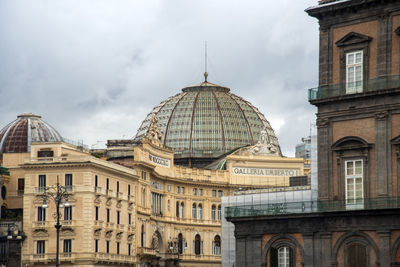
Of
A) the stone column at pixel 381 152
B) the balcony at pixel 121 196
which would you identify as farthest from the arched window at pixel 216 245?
the stone column at pixel 381 152

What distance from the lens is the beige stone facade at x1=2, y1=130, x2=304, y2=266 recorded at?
119125 mm

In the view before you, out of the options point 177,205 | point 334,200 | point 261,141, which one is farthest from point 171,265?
point 334,200

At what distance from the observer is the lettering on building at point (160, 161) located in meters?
147

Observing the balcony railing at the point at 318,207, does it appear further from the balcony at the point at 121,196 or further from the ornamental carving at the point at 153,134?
the ornamental carving at the point at 153,134

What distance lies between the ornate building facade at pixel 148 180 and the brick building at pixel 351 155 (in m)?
28.6

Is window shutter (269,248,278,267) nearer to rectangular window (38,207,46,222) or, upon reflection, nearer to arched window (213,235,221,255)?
rectangular window (38,207,46,222)

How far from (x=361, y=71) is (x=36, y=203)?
5940 cm

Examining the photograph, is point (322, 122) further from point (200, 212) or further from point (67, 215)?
point (200, 212)

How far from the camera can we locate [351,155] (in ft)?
231

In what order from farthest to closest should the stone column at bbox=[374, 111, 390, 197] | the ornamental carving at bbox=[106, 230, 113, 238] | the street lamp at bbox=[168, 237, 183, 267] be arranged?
1. the street lamp at bbox=[168, 237, 183, 267]
2. the ornamental carving at bbox=[106, 230, 113, 238]
3. the stone column at bbox=[374, 111, 390, 197]

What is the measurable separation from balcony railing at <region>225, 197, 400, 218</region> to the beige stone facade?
43685mm

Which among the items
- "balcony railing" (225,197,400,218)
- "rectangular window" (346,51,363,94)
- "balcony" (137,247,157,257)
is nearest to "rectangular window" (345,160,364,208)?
"balcony railing" (225,197,400,218)

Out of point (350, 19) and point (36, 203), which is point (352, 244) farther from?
point (36, 203)

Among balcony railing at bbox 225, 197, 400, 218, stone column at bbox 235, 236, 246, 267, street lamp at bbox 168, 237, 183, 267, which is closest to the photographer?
balcony railing at bbox 225, 197, 400, 218
